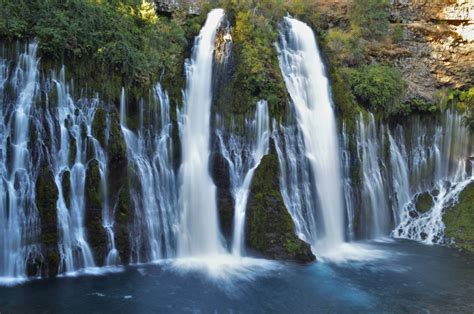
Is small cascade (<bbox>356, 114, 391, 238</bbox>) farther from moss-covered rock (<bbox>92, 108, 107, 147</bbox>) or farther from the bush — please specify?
moss-covered rock (<bbox>92, 108, 107, 147</bbox>)

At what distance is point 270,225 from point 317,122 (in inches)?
189

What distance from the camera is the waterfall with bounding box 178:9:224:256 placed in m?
15.6

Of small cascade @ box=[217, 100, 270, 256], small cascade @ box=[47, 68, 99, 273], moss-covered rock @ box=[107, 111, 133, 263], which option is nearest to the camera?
small cascade @ box=[47, 68, 99, 273]

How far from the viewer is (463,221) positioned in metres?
19.4

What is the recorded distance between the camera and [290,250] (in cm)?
1534

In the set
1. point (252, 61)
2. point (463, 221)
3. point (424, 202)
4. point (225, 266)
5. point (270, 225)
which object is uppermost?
point (252, 61)

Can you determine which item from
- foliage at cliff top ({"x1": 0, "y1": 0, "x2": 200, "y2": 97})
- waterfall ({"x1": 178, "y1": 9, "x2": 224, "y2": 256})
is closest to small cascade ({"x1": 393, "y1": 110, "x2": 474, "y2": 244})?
waterfall ({"x1": 178, "y1": 9, "x2": 224, "y2": 256})

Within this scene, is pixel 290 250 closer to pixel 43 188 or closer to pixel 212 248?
pixel 212 248

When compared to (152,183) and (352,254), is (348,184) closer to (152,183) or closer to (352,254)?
(352,254)

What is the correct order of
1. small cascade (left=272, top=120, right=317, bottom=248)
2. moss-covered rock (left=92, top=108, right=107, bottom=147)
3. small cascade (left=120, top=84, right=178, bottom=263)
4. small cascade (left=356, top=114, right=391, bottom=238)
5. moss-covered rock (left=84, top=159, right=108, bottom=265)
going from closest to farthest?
moss-covered rock (left=84, top=159, right=108, bottom=265), moss-covered rock (left=92, top=108, right=107, bottom=147), small cascade (left=120, top=84, right=178, bottom=263), small cascade (left=272, top=120, right=317, bottom=248), small cascade (left=356, top=114, right=391, bottom=238)

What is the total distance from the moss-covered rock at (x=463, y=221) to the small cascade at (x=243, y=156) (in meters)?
8.17

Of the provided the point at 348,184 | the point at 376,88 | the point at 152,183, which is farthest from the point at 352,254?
the point at 376,88

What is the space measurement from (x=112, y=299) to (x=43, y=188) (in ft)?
12.5

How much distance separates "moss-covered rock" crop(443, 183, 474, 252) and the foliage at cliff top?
39.2ft
